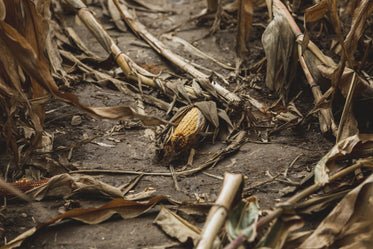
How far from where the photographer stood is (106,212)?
1682mm

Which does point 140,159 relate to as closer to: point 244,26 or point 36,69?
point 36,69

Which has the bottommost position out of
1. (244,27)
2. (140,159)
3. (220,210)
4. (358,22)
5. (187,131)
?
(140,159)

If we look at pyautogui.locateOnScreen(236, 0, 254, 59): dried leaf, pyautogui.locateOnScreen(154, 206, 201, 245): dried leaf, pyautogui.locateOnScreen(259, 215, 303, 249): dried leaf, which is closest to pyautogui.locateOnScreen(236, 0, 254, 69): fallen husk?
pyautogui.locateOnScreen(236, 0, 254, 59): dried leaf

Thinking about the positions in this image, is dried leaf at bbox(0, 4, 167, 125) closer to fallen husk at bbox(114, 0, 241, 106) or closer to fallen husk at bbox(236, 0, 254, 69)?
fallen husk at bbox(114, 0, 241, 106)

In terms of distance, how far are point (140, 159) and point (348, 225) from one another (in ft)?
3.84

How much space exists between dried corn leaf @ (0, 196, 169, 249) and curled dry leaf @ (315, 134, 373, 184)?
0.73 m

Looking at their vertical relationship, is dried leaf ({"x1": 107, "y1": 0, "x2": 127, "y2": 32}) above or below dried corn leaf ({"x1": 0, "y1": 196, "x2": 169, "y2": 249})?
above

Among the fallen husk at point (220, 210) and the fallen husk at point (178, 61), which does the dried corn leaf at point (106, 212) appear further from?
the fallen husk at point (178, 61)

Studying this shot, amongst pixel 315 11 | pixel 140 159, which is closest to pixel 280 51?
pixel 315 11

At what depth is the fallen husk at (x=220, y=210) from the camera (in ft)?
4.33

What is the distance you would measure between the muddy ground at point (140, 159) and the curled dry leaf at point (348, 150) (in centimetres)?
26

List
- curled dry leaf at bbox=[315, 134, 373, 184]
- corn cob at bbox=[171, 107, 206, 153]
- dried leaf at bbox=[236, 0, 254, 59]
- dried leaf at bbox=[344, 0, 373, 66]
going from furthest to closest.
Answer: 1. dried leaf at bbox=[236, 0, 254, 59]
2. corn cob at bbox=[171, 107, 206, 153]
3. dried leaf at bbox=[344, 0, 373, 66]
4. curled dry leaf at bbox=[315, 134, 373, 184]

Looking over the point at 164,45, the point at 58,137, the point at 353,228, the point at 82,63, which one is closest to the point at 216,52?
the point at 164,45

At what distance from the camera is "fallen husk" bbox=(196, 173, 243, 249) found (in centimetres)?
132
